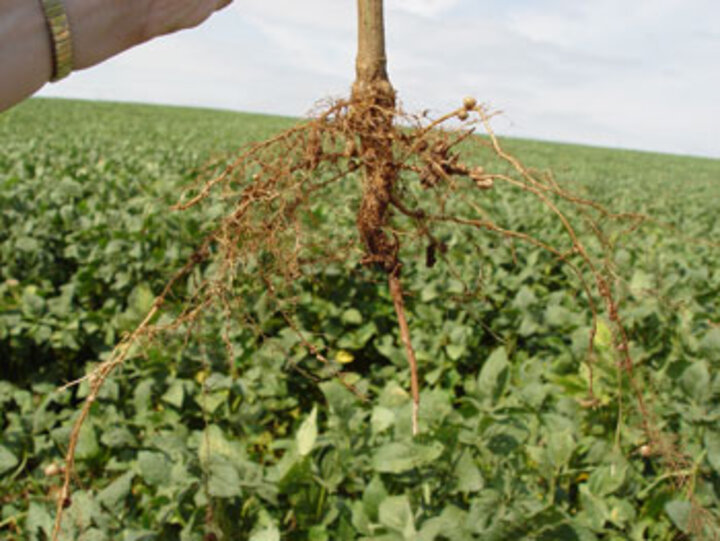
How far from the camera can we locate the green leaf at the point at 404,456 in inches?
63.6

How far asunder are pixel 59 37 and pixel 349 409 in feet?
3.95

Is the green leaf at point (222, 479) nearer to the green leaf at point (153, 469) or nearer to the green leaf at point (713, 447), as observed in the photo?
the green leaf at point (153, 469)

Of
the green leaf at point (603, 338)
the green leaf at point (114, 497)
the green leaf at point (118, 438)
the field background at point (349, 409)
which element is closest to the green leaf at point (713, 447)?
the field background at point (349, 409)

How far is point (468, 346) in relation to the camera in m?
3.09

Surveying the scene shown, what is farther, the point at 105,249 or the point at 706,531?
the point at 105,249

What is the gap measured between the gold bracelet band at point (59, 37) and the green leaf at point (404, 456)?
1162mm

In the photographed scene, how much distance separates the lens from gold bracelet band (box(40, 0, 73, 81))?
111cm

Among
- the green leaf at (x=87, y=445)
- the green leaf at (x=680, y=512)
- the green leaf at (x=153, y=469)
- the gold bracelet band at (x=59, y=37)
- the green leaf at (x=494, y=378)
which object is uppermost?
the gold bracelet band at (x=59, y=37)

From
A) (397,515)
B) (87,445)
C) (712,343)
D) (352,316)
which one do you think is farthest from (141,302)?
(712,343)

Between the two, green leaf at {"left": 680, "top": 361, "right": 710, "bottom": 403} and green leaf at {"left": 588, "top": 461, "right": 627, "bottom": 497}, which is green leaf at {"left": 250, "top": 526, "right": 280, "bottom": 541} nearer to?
green leaf at {"left": 588, "top": 461, "right": 627, "bottom": 497}

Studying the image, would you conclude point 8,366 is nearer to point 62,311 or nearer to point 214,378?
point 62,311

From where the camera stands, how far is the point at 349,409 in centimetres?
184

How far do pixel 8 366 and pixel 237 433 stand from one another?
1573mm

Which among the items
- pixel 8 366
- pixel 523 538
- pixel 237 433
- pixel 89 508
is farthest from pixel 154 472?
pixel 8 366
